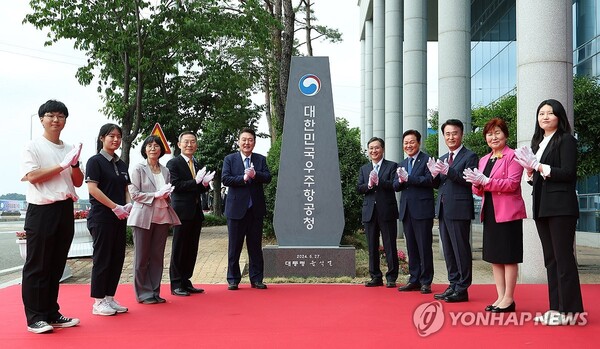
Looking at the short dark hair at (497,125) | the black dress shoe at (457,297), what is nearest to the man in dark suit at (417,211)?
the black dress shoe at (457,297)

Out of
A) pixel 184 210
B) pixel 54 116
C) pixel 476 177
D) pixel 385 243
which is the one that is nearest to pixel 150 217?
pixel 184 210

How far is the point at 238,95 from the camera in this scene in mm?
23031

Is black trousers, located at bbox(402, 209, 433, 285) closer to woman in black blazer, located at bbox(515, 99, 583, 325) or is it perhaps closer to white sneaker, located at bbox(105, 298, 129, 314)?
woman in black blazer, located at bbox(515, 99, 583, 325)

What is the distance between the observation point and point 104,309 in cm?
577

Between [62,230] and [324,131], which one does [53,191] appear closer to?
[62,230]

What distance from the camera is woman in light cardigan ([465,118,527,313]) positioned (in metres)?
5.60

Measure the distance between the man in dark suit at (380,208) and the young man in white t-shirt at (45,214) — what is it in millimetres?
3695

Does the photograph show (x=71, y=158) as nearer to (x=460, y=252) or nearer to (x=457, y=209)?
(x=457, y=209)

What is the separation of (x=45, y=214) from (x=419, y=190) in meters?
4.07

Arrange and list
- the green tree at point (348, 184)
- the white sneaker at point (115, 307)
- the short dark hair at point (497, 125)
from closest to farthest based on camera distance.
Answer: the short dark hair at point (497, 125), the white sneaker at point (115, 307), the green tree at point (348, 184)

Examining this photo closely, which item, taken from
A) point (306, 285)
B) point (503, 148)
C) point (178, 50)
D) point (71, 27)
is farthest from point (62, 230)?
point (178, 50)

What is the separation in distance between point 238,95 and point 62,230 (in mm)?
18213

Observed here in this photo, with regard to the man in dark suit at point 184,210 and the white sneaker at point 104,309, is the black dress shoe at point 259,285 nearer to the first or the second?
the man in dark suit at point 184,210

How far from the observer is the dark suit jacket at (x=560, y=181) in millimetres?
5039
